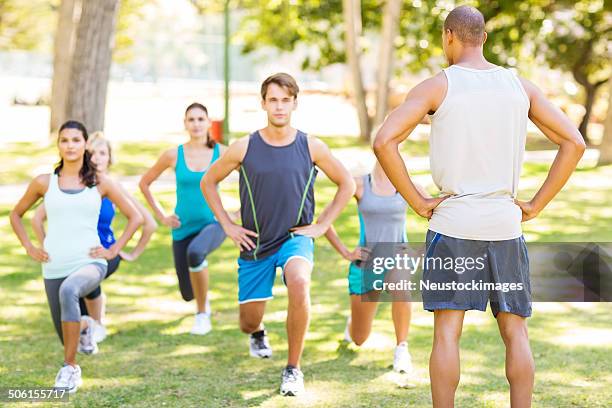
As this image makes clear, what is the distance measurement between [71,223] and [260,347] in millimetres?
1544

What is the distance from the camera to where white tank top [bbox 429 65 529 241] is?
468cm

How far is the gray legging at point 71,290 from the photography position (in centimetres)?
641

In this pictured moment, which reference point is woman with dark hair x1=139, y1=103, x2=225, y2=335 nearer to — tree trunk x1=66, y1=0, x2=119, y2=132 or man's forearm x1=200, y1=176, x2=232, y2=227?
man's forearm x1=200, y1=176, x2=232, y2=227

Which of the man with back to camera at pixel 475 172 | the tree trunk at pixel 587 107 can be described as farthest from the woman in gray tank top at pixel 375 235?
the tree trunk at pixel 587 107

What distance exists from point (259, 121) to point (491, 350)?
28.1 meters

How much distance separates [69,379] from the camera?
20.7ft

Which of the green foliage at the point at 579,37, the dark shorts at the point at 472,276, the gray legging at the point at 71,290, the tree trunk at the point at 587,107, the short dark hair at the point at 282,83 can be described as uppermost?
the green foliage at the point at 579,37

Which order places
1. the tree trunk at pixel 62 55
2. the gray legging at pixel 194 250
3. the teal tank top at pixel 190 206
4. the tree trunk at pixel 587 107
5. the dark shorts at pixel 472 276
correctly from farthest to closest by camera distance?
the tree trunk at pixel 587 107 → the tree trunk at pixel 62 55 → the teal tank top at pixel 190 206 → the gray legging at pixel 194 250 → the dark shorts at pixel 472 276

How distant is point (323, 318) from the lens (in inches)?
341

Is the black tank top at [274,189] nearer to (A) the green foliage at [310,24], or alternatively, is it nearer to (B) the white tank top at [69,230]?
(B) the white tank top at [69,230]

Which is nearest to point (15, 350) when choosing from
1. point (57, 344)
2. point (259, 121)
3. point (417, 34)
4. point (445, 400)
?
point (57, 344)

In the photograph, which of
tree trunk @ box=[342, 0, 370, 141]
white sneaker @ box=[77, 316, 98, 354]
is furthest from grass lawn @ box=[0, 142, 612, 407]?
tree trunk @ box=[342, 0, 370, 141]

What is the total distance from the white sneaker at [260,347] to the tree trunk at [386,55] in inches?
749

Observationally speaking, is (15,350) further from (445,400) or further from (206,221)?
(445,400)
